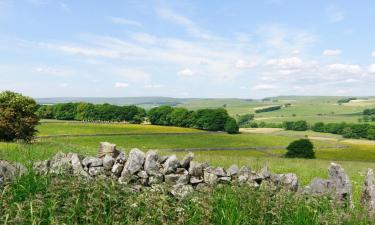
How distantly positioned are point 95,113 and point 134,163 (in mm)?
139352

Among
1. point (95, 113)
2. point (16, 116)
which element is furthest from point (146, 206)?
point (95, 113)

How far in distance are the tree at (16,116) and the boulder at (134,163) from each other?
99.2 feet

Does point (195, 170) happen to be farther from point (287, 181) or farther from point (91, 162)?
point (91, 162)

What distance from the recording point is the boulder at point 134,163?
13109mm

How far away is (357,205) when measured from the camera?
46.1 feet

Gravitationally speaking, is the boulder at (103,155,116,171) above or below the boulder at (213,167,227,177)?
above

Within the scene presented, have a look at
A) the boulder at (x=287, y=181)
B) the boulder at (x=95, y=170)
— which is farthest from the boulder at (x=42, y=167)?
the boulder at (x=287, y=181)

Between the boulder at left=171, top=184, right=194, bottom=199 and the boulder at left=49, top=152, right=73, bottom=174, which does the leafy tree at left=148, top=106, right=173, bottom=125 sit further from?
the boulder at left=171, top=184, right=194, bottom=199

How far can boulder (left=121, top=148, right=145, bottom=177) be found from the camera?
13109 millimetres

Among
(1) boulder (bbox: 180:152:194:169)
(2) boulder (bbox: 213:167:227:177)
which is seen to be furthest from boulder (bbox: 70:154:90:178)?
(2) boulder (bbox: 213:167:227:177)

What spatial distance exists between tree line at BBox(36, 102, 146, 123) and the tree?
106 meters

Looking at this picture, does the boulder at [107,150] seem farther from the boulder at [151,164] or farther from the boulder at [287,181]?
the boulder at [287,181]

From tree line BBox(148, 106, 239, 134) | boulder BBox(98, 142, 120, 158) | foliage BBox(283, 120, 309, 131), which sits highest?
boulder BBox(98, 142, 120, 158)

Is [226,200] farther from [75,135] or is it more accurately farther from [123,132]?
[123,132]
